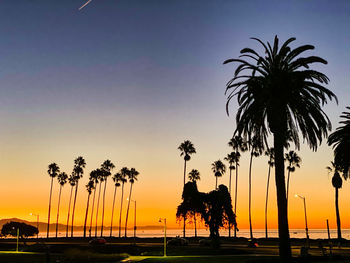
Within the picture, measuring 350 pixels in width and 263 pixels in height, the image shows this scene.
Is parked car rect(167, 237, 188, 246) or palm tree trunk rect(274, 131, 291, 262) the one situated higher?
palm tree trunk rect(274, 131, 291, 262)

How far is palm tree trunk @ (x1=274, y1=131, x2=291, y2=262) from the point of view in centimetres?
3625

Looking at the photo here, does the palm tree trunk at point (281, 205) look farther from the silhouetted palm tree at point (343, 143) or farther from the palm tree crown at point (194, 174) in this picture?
the palm tree crown at point (194, 174)

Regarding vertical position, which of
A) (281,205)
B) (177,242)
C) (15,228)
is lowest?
(177,242)

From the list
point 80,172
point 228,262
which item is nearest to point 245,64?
point 228,262

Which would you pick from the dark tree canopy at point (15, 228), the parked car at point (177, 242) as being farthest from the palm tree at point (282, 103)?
the dark tree canopy at point (15, 228)

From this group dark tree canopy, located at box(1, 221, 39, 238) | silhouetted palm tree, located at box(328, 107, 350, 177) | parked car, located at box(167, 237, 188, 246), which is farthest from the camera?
dark tree canopy, located at box(1, 221, 39, 238)

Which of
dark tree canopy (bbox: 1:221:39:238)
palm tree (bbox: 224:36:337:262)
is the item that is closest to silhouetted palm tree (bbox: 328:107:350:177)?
palm tree (bbox: 224:36:337:262)

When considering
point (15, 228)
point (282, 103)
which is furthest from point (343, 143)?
point (15, 228)

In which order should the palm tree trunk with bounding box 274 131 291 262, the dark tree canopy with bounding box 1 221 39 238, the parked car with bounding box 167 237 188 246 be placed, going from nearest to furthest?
the palm tree trunk with bounding box 274 131 291 262 → the parked car with bounding box 167 237 188 246 → the dark tree canopy with bounding box 1 221 39 238

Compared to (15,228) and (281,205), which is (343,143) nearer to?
(281,205)

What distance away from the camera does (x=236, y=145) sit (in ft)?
468

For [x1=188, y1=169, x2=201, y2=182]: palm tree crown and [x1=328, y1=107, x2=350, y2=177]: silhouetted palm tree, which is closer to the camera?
[x1=328, y1=107, x2=350, y2=177]: silhouetted palm tree

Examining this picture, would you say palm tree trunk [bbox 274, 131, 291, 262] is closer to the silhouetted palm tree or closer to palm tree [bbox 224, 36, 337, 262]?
palm tree [bbox 224, 36, 337, 262]

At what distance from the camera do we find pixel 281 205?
121 ft
